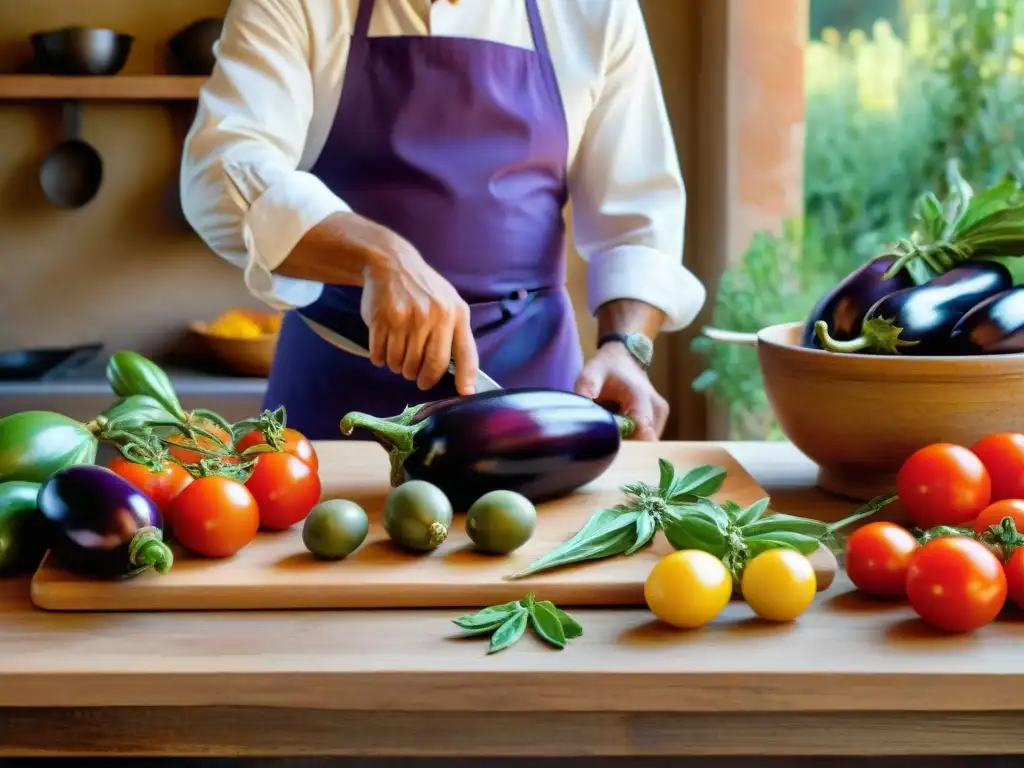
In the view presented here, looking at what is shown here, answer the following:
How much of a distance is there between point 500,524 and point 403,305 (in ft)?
1.31

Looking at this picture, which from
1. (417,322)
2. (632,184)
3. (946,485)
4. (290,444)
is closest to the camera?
(946,485)

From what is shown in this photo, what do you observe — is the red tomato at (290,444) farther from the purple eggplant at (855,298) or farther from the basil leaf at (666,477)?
the purple eggplant at (855,298)

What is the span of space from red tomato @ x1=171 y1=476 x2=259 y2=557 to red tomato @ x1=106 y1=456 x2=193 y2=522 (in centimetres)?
4

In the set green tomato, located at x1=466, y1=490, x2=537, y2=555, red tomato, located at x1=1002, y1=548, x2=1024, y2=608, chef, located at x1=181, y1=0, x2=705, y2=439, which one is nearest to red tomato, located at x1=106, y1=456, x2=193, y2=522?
green tomato, located at x1=466, y1=490, x2=537, y2=555

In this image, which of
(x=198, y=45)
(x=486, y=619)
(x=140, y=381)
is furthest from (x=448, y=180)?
(x=198, y=45)

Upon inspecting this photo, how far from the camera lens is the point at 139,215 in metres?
3.11

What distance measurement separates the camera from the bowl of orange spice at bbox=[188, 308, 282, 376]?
2.76 meters

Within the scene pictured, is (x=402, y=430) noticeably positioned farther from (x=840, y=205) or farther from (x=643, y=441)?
(x=840, y=205)

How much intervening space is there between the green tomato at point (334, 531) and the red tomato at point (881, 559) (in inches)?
15.1

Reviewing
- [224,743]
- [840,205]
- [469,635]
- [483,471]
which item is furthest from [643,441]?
[840,205]

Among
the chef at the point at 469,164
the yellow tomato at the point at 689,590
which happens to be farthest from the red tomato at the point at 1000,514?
the chef at the point at 469,164

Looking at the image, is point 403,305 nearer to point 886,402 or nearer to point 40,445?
point 40,445

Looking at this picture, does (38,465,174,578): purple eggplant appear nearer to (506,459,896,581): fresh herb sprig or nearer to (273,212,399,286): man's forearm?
(506,459,896,581): fresh herb sprig

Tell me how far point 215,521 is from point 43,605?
137mm
